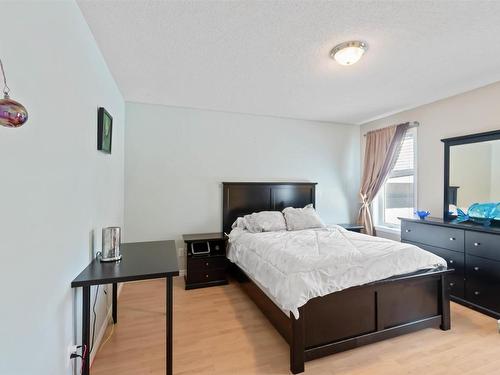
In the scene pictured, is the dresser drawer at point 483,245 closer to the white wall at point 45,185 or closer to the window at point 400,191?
the window at point 400,191

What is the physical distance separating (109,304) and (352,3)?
10.6 feet

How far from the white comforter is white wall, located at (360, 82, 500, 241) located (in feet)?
4.69

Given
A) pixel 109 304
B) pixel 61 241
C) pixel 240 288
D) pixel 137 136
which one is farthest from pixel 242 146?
pixel 61 241

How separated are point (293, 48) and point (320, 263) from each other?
1750 millimetres

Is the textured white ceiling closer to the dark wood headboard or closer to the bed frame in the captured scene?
the dark wood headboard

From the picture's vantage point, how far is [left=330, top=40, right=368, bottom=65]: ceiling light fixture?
196 cm

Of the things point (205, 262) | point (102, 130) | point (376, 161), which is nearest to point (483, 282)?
point (376, 161)

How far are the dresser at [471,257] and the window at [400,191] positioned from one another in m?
0.84

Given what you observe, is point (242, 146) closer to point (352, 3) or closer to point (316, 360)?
point (352, 3)

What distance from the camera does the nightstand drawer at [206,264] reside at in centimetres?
317

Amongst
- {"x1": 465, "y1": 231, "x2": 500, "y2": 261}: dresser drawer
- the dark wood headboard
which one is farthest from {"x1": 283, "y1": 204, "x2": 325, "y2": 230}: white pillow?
{"x1": 465, "y1": 231, "x2": 500, "y2": 261}: dresser drawer

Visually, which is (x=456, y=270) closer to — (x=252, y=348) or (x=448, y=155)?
(x=448, y=155)

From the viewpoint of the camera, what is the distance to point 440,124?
10.6 feet

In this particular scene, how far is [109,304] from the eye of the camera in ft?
8.08
